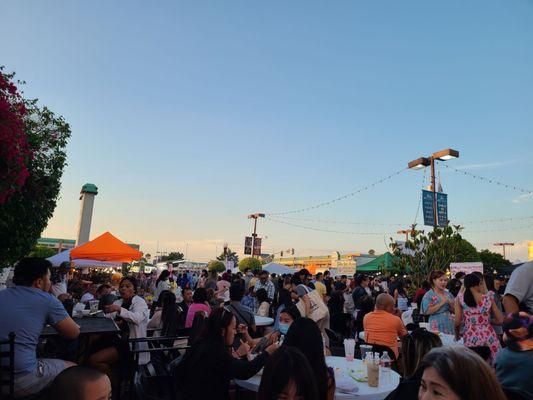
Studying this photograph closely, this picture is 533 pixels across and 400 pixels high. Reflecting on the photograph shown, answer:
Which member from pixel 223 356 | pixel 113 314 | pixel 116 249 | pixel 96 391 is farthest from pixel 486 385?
pixel 116 249

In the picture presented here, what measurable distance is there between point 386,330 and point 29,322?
13.4ft

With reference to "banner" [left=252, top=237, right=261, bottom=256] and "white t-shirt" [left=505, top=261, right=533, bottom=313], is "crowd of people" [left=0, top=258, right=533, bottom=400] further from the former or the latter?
"banner" [left=252, top=237, right=261, bottom=256]

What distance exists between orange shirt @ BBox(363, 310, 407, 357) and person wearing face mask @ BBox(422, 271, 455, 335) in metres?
1.53

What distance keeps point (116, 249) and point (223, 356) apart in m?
10.0

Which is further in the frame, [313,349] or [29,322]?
[29,322]

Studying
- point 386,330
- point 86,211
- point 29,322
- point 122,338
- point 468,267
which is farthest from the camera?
point 86,211

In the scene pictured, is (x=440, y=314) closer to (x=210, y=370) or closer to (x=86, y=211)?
(x=210, y=370)

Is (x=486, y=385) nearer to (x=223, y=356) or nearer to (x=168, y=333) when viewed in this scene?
(x=223, y=356)

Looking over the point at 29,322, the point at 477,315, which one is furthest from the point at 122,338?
the point at 477,315

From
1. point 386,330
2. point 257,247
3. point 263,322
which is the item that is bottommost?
point 263,322

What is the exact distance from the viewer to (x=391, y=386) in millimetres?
3289

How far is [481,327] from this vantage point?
16.6ft

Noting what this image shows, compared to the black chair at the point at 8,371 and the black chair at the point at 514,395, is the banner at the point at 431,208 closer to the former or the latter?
the black chair at the point at 514,395

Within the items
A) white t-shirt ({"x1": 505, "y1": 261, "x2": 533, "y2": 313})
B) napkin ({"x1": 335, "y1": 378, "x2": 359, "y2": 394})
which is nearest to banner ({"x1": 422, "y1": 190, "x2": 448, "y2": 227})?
white t-shirt ({"x1": 505, "y1": 261, "x2": 533, "y2": 313})
